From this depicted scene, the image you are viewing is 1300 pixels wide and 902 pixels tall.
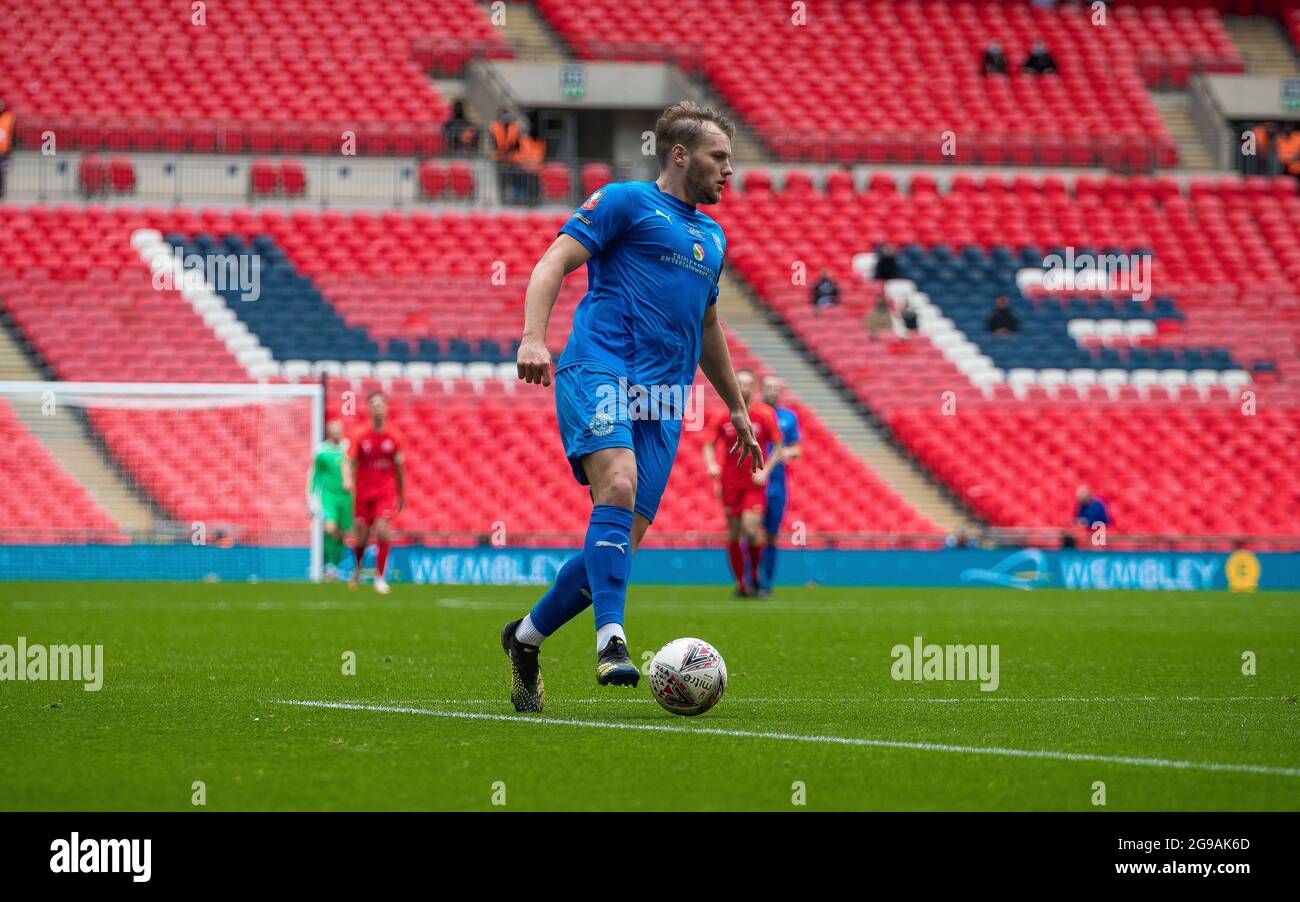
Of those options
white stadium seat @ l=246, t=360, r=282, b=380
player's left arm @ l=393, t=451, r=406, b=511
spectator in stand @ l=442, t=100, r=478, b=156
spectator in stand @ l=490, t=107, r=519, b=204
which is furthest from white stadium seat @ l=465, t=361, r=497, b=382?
player's left arm @ l=393, t=451, r=406, b=511

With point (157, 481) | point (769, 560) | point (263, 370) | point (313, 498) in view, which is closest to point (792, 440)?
point (769, 560)

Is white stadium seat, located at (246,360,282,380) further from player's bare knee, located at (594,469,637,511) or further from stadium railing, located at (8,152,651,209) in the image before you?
player's bare knee, located at (594,469,637,511)

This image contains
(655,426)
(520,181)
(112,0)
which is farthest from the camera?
(112,0)

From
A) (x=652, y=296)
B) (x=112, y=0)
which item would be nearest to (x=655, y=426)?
(x=652, y=296)

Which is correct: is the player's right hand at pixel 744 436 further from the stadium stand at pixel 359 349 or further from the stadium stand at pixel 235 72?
the stadium stand at pixel 235 72

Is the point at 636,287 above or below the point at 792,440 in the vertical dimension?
below

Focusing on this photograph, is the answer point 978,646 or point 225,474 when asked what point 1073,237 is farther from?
point 978,646

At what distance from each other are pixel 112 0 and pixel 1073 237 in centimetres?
1726

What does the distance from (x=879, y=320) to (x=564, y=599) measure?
2256cm

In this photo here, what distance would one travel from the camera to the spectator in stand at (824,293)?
2944 centimetres

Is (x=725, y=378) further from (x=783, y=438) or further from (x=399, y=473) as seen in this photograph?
(x=399, y=473)

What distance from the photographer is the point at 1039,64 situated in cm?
3653

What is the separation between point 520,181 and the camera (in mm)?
31359

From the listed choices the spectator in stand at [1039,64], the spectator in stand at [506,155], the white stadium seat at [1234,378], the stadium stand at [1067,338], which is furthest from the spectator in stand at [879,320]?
the spectator in stand at [1039,64]
